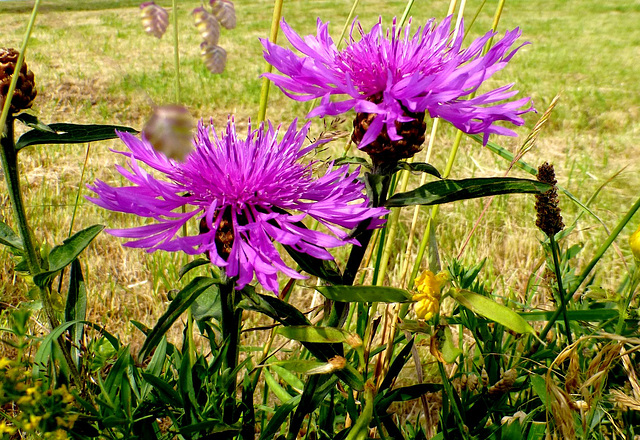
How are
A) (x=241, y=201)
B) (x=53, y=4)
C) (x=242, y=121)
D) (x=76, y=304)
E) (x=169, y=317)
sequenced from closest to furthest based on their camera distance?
(x=169, y=317)
(x=241, y=201)
(x=76, y=304)
(x=53, y=4)
(x=242, y=121)

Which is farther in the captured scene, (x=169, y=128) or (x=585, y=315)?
(x=585, y=315)

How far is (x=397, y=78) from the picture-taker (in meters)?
0.76

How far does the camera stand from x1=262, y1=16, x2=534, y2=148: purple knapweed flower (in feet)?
2.22

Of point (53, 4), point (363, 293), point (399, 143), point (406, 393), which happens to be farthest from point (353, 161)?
point (53, 4)

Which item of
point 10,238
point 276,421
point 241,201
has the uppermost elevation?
point 241,201

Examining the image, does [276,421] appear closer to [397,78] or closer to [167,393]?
[167,393]

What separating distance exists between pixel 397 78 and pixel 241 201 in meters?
0.27

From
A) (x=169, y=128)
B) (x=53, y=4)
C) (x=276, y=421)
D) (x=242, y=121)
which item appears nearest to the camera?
(x=169, y=128)

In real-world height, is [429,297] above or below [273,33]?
below

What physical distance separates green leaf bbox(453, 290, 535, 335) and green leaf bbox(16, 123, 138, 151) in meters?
0.52

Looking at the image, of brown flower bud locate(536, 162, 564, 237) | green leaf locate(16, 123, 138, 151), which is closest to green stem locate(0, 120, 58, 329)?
green leaf locate(16, 123, 138, 151)

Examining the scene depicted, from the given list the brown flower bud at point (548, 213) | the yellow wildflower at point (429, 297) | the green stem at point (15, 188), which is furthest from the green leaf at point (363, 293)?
the green stem at point (15, 188)

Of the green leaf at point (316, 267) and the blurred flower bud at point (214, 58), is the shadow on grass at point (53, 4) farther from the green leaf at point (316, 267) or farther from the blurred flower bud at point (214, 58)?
the green leaf at point (316, 267)

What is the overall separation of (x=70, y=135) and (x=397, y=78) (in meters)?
0.47
